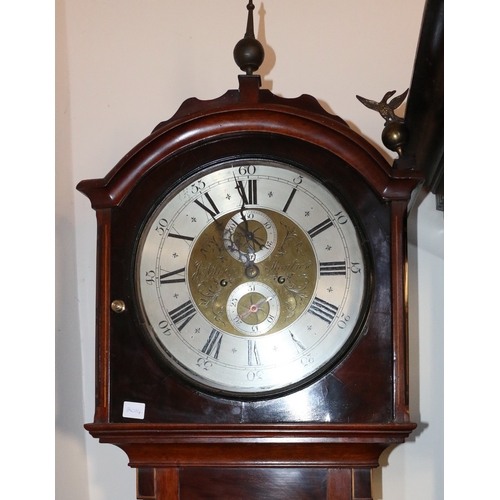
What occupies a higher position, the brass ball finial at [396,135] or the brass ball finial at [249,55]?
the brass ball finial at [249,55]

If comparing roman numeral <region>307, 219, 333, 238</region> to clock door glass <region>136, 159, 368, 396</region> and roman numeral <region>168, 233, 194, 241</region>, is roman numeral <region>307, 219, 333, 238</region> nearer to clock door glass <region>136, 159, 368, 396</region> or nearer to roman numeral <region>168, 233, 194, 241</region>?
clock door glass <region>136, 159, 368, 396</region>

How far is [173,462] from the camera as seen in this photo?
107 cm

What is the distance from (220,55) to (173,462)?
83 cm

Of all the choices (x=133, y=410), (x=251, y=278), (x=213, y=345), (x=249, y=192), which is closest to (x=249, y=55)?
(x=249, y=192)

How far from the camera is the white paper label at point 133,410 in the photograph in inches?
41.2

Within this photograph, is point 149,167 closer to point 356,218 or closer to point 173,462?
point 356,218

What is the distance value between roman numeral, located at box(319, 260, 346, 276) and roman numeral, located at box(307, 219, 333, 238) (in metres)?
0.05

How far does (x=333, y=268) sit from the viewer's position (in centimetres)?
107

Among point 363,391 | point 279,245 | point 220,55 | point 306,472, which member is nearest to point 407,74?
point 220,55

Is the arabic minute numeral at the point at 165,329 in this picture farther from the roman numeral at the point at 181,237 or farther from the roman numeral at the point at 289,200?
the roman numeral at the point at 289,200

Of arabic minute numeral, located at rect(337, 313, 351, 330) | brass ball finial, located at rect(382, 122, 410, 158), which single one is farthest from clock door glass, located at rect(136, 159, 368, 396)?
brass ball finial, located at rect(382, 122, 410, 158)

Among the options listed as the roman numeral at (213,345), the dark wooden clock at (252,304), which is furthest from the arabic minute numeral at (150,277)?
the roman numeral at (213,345)

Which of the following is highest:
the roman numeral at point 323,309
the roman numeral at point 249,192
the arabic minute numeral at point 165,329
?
the roman numeral at point 249,192

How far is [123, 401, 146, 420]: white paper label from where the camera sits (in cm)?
105
